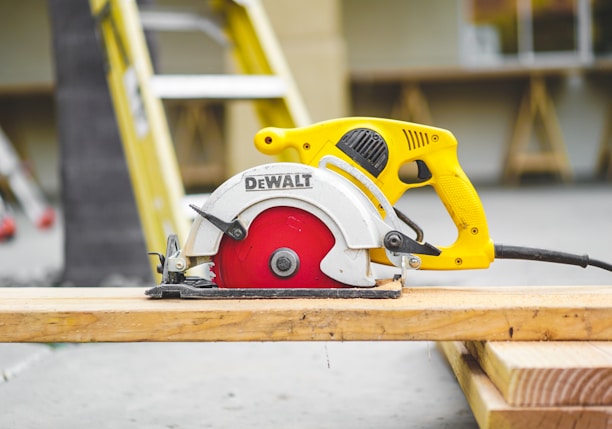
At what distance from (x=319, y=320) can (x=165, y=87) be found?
132 cm

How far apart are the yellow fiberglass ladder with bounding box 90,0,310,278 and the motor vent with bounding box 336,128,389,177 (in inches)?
26.6

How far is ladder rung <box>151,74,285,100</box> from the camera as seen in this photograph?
261 centimetres

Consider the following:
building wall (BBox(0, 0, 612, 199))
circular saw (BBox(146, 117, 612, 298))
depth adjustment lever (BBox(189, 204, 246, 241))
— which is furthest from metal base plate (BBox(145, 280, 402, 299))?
building wall (BBox(0, 0, 612, 199))

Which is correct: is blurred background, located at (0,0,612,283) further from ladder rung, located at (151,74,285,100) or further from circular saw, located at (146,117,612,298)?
circular saw, located at (146,117,612,298)

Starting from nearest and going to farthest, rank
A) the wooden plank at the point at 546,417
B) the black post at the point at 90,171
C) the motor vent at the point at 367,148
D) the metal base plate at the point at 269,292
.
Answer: the wooden plank at the point at 546,417 < the metal base plate at the point at 269,292 < the motor vent at the point at 367,148 < the black post at the point at 90,171

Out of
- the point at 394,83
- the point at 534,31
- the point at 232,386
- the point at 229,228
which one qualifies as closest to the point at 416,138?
the point at 229,228

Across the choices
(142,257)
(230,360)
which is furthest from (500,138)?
(230,360)

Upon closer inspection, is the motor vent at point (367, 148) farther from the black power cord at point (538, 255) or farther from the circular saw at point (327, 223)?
the black power cord at point (538, 255)

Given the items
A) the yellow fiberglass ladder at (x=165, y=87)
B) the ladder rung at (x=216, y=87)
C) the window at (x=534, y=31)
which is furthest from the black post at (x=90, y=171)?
the window at (x=534, y=31)

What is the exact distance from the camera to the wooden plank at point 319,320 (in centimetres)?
149

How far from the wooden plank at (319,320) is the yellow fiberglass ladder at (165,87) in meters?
0.75

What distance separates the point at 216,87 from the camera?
2.65m

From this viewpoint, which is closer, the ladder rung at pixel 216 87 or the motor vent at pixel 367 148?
the motor vent at pixel 367 148

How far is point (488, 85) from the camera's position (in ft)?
34.2
